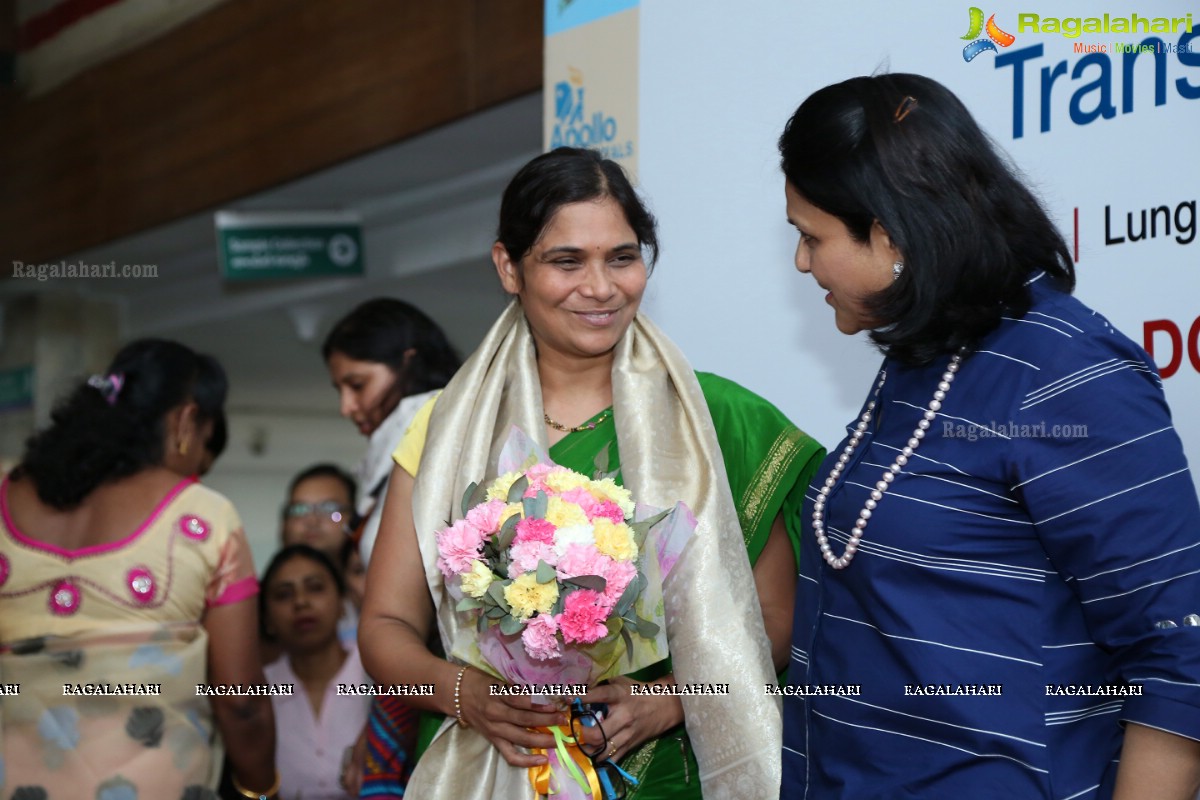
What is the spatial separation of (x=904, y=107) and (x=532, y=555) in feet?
2.64

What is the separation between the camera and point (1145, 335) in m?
2.49

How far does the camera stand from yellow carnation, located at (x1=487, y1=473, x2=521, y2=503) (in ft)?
6.70

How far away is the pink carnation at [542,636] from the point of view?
1899 mm

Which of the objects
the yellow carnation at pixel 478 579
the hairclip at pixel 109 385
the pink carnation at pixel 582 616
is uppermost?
the hairclip at pixel 109 385

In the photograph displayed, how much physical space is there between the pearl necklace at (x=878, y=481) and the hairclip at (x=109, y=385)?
209cm

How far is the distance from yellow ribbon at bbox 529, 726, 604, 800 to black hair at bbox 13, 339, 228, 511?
4.86ft

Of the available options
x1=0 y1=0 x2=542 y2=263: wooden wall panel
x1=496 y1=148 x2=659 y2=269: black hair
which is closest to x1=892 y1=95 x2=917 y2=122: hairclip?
x1=496 y1=148 x2=659 y2=269: black hair

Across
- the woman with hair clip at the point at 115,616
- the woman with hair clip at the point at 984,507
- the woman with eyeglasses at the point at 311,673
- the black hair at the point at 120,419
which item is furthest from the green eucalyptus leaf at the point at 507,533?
the woman with eyeglasses at the point at 311,673

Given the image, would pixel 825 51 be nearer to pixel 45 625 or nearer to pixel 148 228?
pixel 45 625

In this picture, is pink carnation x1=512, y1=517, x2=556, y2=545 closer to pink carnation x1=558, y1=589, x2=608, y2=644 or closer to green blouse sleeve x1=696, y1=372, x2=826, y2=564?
pink carnation x1=558, y1=589, x2=608, y2=644

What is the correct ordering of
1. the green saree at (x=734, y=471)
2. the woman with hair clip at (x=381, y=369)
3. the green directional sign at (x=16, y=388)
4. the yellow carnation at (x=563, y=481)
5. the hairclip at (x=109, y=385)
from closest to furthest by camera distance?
the yellow carnation at (x=563, y=481)
the green saree at (x=734, y=471)
the hairclip at (x=109, y=385)
the woman with hair clip at (x=381, y=369)
the green directional sign at (x=16, y=388)

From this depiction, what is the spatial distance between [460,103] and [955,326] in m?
4.16

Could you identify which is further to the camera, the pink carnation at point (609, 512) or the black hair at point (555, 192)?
the black hair at point (555, 192)

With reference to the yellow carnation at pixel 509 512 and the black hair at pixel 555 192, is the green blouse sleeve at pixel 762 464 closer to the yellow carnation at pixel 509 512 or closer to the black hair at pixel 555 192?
the black hair at pixel 555 192
